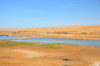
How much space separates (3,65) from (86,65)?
5.23 meters

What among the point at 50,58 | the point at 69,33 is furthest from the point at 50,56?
the point at 69,33

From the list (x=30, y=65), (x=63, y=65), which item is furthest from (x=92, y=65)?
(x=30, y=65)

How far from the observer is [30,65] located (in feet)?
22.8

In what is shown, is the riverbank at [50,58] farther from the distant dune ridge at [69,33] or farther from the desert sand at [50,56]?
the distant dune ridge at [69,33]

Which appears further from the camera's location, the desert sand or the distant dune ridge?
the distant dune ridge

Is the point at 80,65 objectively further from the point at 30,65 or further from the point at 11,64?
the point at 11,64

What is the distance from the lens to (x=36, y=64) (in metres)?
7.13

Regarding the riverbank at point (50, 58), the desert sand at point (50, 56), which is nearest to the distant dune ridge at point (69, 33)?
the desert sand at point (50, 56)

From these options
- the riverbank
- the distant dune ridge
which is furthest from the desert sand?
the distant dune ridge

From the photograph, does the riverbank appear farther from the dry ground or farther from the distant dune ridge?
the distant dune ridge

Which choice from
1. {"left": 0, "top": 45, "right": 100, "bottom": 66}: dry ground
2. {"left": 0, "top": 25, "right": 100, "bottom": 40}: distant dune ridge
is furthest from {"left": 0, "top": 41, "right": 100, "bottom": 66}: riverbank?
{"left": 0, "top": 25, "right": 100, "bottom": 40}: distant dune ridge

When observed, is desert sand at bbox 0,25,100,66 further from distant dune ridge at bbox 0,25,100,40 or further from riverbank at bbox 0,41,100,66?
distant dune ridge at bbox 0,25,100,40

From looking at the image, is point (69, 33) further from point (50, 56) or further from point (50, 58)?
point (50, 58)

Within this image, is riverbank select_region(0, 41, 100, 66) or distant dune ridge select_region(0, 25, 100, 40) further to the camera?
distant dune ridge select_region(0, 25, 100, 40)
